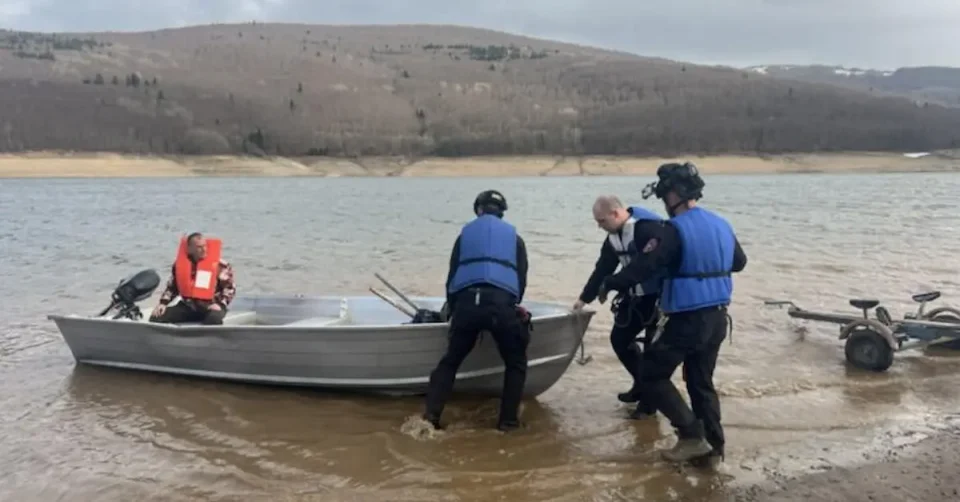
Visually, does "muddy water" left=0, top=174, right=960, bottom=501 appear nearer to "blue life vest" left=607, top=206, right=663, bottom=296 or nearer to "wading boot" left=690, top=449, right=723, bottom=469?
"wading boot" left=690, top=449, right=723, bottom=469

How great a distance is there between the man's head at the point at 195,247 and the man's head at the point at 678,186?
14.8ft

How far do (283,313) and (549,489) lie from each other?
455cm

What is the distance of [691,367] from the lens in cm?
544

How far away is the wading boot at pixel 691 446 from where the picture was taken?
545 cm

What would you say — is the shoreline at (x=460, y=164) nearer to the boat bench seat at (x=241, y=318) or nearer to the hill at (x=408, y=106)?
the hill at (x=408, y=106)

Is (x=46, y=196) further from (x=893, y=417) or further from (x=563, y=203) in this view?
(x=893, y=417)

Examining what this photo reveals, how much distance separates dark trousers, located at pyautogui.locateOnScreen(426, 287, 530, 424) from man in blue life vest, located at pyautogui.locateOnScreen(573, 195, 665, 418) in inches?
25.3

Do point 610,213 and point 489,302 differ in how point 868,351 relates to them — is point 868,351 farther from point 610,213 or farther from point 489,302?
point 489,302

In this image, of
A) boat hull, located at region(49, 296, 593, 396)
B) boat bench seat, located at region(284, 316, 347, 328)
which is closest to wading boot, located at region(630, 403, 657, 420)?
boat hull, located at region(49, 296, 593, 396)

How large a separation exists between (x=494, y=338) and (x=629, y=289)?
3.41ft

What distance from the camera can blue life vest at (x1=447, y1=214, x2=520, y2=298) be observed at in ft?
19.5

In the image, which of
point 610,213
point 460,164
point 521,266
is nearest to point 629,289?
point 610,213

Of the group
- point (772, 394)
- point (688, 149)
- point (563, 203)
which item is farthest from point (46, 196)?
point (688, 149)

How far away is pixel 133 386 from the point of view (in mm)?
7977
